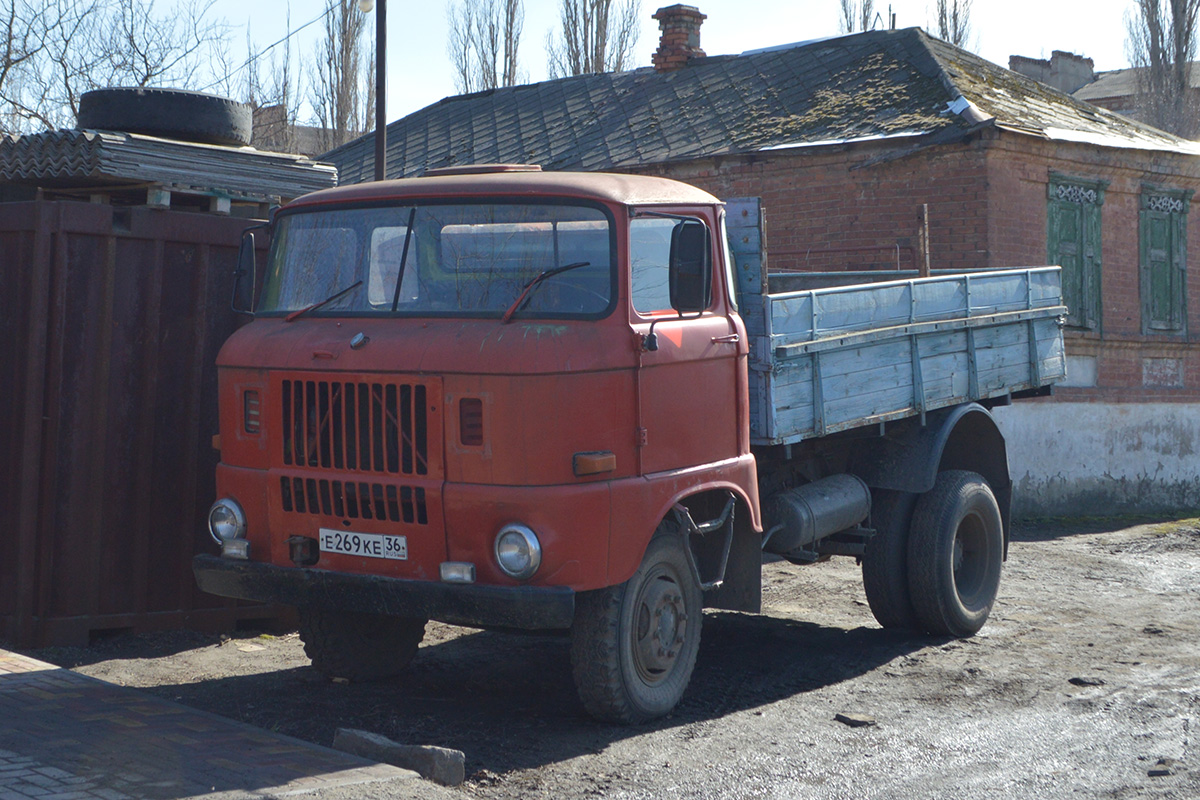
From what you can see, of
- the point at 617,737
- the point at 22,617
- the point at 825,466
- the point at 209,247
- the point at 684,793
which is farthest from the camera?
the point at 825,466

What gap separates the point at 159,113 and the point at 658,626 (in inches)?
171

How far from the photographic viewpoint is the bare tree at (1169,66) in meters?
32.9

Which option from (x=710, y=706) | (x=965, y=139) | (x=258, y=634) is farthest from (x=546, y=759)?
(x=965, y=139)

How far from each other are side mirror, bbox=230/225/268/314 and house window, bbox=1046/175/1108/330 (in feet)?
33.7

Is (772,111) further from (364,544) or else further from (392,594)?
(392,594)

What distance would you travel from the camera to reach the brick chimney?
1866 centimetres

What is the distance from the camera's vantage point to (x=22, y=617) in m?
6.31

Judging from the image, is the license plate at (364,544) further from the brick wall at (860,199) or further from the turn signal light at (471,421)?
the brick wall at (860,199)

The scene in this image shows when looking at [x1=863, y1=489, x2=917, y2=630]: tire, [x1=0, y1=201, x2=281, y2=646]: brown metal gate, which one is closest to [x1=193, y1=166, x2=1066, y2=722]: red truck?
[x1=0, y1=201, x2=281, y2=646]: brown metal gate

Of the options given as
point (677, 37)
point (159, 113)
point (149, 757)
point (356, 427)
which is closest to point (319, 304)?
point (356, 427)

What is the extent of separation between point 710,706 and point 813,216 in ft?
30.6

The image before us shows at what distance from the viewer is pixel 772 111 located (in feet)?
51.0

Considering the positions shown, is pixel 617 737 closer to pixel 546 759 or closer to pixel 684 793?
pixel 546 759

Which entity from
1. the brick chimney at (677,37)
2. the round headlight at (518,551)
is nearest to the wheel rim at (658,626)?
the round headlight at (518,551)
